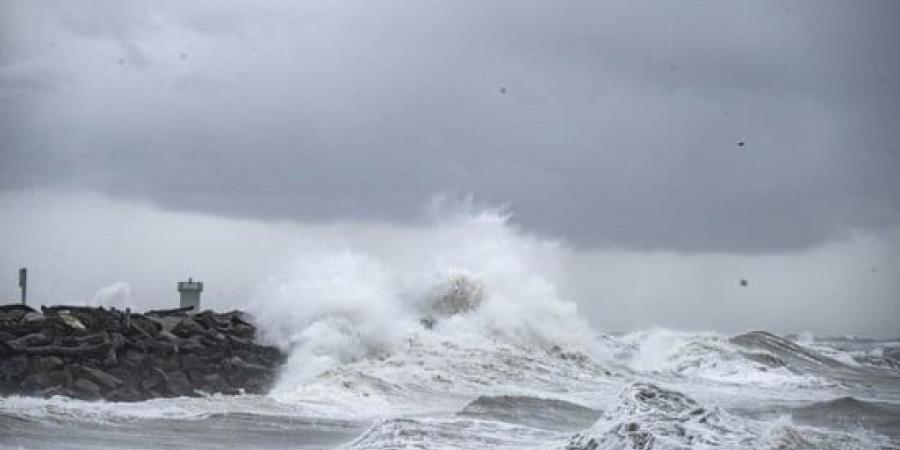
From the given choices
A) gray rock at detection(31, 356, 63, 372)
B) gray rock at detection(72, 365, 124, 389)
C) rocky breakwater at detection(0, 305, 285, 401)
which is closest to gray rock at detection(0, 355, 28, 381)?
rocky breakwater at detection(0, 305, 285, 401)

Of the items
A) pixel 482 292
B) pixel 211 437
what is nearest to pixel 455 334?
pixel 482 292

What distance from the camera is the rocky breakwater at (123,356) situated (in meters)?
17.2

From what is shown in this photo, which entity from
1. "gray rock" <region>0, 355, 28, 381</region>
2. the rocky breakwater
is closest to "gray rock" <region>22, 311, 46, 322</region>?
the rocky breakwater

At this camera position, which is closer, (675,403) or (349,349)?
(675,403)

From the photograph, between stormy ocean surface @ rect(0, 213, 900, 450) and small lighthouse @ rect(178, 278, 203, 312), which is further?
small lighthouse @ rect(178, 278, 203, 312)

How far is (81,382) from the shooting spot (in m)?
17.1

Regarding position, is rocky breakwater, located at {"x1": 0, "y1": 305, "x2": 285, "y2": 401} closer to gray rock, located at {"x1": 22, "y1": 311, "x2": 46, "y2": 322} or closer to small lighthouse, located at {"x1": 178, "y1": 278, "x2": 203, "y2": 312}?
gray rock, located at {"x1": 22, "y1": 311, "x2": 46, "y2": 322}

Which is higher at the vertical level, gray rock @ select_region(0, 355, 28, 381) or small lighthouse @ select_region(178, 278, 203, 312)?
small lighthouse @ select_region(178, 278, 203, 312)

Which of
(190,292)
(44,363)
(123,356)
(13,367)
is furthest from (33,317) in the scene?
(190,292)

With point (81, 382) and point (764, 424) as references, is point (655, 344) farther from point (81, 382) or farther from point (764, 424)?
point (764, 424)

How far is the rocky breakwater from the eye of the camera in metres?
17.2

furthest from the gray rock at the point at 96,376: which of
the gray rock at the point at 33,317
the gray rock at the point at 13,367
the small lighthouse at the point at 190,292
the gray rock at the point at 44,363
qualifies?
the small lighthouse at the point at 190,292

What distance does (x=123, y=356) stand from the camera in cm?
1855

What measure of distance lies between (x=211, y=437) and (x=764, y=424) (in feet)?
20.5
